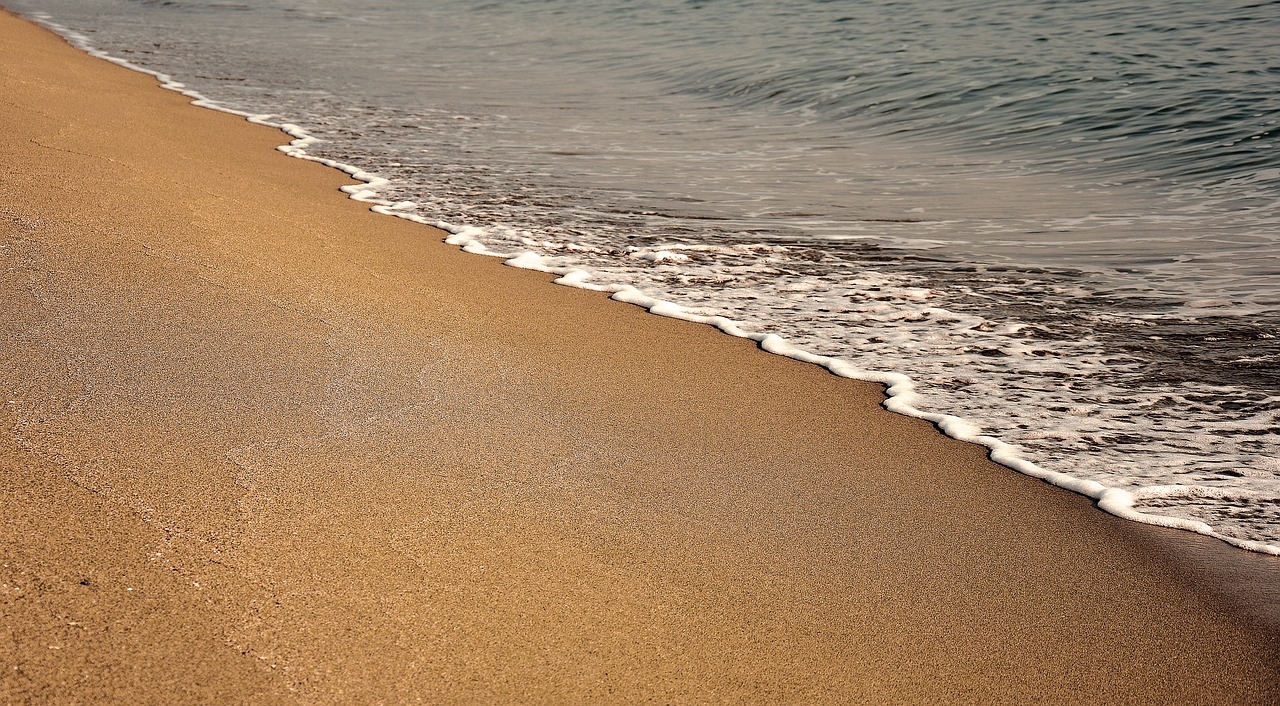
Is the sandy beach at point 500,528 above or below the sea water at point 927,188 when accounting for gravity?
below

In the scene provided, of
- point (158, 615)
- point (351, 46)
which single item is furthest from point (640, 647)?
point (351, 46)

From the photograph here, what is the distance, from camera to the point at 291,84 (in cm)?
1102

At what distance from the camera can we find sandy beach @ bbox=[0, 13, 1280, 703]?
1688mm

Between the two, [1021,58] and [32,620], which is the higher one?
[1021,58]

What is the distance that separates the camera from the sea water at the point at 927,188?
323cm

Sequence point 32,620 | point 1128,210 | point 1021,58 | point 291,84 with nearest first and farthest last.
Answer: point 32,620 < point 1128,210 < point 291,84 < point 1021,58

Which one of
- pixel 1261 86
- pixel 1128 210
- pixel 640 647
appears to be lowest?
pixel 640 647

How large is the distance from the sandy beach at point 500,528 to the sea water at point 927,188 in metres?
0.47

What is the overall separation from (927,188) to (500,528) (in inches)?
222

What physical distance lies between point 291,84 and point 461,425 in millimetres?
9592

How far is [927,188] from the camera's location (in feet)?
23.0

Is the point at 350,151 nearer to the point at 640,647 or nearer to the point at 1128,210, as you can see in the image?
the point at 1128,210

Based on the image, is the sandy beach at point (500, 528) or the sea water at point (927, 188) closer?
the sandy beach at point (500, 528)

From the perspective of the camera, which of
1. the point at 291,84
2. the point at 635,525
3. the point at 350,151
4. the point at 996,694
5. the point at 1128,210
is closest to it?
the point at 996,694
